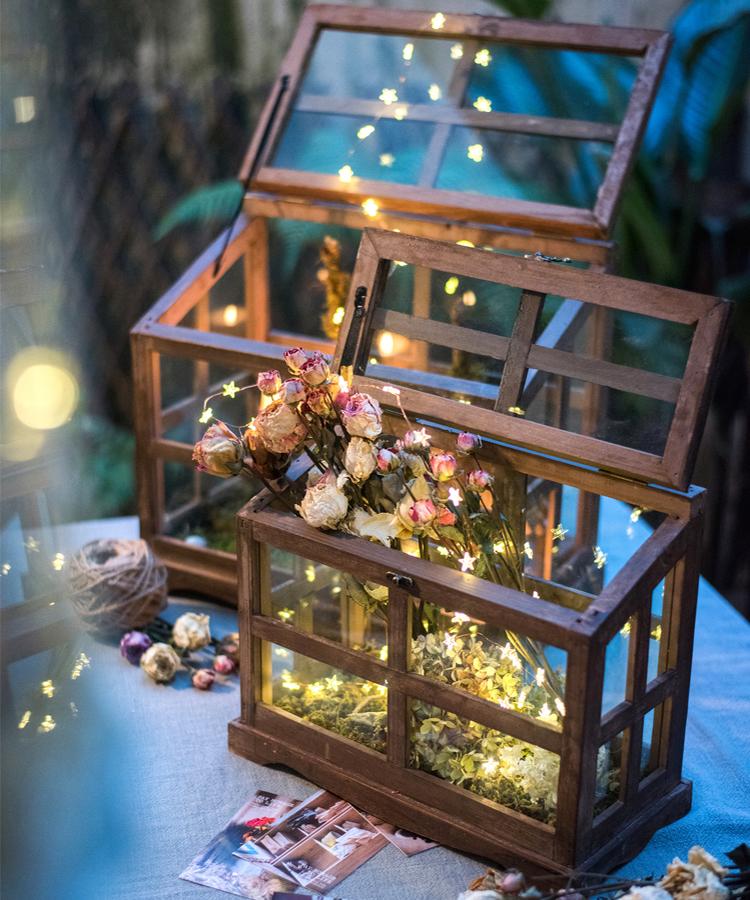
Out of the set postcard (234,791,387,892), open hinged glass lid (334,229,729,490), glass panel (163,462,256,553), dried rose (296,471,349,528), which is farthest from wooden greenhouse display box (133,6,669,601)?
postcard (234,791,387,892)

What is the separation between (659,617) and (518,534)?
0.75 ft

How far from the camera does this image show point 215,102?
3682mm

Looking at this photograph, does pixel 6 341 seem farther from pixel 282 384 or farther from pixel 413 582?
pixel 413 582

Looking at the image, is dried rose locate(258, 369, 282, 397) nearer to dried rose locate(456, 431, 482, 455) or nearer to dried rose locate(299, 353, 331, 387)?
dried rose locate(299, 353, 331, 387)

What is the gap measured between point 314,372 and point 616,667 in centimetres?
54

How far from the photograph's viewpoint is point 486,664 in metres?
1.53

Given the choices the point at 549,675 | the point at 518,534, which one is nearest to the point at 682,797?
the point at 549,675

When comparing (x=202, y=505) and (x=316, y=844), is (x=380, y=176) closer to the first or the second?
(x=202, y=505)

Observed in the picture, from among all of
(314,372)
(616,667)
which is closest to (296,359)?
(314,372)

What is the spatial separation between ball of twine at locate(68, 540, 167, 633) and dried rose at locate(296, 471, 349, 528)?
555 mm

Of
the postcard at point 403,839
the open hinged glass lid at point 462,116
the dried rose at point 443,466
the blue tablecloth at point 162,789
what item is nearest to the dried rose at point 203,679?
the blue tablecloth at point 162,789

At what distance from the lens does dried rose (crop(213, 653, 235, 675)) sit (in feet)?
6.43

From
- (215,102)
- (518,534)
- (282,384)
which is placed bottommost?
(518,534)

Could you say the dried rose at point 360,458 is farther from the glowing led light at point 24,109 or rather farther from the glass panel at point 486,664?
the glowing led light at point 24,109
